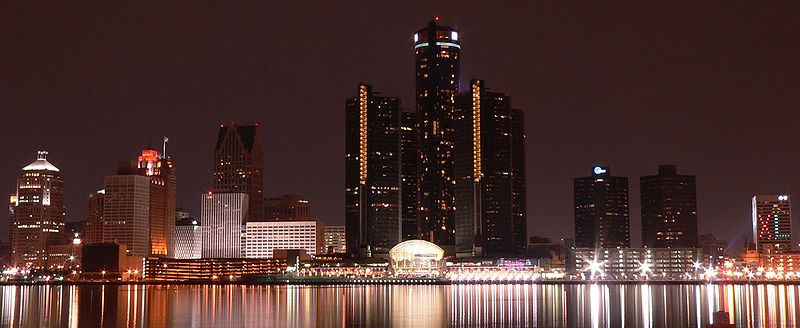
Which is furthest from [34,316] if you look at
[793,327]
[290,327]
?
[793,327]

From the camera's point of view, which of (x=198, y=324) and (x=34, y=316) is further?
(x=34, y=316)

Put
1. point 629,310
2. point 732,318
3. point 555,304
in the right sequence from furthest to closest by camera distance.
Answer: point 555,304, point 629,310, point 732,318

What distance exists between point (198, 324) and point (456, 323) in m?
19.3

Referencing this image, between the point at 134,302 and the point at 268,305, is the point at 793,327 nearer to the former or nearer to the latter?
the point at 268,305

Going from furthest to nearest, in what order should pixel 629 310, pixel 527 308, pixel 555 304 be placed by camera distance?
1. pixel 555 304
2. pixel 527 308
3. pixel 629 310

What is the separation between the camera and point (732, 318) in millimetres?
85750

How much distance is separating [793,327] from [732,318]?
11.4 meters

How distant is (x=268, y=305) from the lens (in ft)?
364

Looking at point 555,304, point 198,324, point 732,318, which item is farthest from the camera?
point 555,304

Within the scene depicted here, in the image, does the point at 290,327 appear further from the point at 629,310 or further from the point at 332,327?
the point at 629,310

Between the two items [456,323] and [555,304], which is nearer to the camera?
[456,323]

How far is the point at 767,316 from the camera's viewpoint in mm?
88312

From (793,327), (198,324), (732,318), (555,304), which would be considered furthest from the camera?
Answer: (555,304)

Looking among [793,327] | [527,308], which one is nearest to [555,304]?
[527,308]
